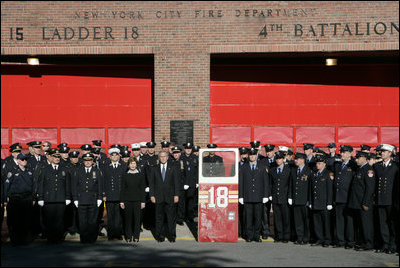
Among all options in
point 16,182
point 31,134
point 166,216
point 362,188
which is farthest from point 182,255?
point 31,134

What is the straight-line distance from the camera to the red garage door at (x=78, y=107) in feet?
69.8

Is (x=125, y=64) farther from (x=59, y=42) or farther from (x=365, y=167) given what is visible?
(x=365, y=167)

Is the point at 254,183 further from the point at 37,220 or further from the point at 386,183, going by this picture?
the point at 37,220

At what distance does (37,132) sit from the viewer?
21.5 metres

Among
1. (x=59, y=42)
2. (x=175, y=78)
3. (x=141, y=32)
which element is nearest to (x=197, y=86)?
(x=175, y=78)

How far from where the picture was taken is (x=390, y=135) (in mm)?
21344

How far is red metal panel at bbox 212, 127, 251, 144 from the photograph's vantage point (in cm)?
2131

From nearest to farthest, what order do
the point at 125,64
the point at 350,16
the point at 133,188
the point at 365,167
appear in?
the point at 365,167 → the point at 133,188 → the point at 350,16 → the point at 125,64

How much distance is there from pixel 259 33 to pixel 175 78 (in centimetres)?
293

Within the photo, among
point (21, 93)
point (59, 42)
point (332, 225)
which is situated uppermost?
point (59, 42)

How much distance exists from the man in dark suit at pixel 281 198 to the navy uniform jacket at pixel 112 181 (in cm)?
339

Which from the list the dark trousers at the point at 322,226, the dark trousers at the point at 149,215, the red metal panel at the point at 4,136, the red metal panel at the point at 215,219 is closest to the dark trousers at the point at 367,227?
the dark trousers at the point at 322,226

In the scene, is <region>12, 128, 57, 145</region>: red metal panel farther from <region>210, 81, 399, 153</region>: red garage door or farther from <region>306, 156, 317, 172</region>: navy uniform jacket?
<region>306, 156, 317, 172</region>: navy uniform jacket

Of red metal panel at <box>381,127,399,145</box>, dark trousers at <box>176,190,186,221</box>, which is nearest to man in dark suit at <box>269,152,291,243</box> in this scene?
dark trousers at <box>176,190,186,221</box>
